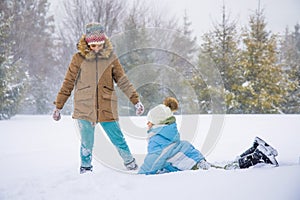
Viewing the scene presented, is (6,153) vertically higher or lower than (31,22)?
lower

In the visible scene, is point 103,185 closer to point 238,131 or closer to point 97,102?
point 97,102

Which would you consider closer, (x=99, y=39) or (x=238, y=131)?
(x=99, y=39)

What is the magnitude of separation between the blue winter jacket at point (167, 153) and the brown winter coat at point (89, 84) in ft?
1.66

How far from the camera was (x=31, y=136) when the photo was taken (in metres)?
4.98

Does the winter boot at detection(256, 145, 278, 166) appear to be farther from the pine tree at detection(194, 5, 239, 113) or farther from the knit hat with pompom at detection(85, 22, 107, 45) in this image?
the pine tree at detection(194, 5, 239, 113)

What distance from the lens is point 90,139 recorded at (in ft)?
9.35

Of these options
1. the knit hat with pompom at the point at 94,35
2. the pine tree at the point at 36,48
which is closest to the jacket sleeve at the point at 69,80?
the knit hat with pompom at the point at 94,35

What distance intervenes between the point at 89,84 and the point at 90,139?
515mm

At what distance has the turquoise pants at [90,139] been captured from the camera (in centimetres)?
281

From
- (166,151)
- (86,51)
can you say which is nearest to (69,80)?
(86,51)

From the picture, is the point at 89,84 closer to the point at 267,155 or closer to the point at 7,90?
the point at 267,155

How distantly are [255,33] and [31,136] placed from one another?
10804mm

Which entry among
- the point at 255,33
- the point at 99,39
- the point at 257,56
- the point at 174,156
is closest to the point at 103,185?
the point at 174,156

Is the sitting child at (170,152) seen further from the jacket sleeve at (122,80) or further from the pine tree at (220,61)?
the pine tree at (220,61)
